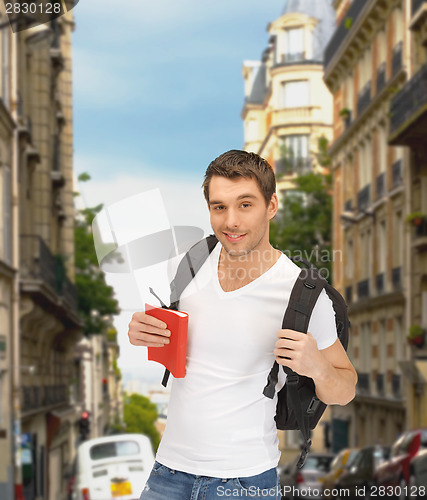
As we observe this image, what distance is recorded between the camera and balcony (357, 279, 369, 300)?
39.7 meters

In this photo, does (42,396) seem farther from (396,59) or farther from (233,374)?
(233,374)

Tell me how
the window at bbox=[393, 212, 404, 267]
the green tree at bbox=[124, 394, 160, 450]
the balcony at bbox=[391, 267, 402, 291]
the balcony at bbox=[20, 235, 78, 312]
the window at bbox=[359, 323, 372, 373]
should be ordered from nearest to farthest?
the balcony at bbox=[20, 235, 78, 312]
the balcony at bbox=[391, 267, 402, 291]
the window at bbox=[393, 212, 404, 267]
the window at bbox=[359, 323, 372, 373]
the green tree at bbox=[124, 394, 160, 450]

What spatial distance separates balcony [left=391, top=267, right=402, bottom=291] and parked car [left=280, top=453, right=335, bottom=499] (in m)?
10.0

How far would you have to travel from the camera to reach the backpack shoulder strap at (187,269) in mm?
3078

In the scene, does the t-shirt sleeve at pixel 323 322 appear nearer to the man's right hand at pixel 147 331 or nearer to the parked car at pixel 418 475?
the man's right hand at pixel 147 331

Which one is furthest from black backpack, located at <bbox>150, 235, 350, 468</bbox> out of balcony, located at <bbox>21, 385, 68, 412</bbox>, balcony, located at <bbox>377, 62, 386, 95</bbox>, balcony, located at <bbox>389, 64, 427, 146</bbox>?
balcony, located at <bbox>377, 62, 386, 95</bbox>

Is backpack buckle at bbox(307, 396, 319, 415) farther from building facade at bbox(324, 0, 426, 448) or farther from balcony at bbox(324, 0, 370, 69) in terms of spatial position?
balcony at bbox(324, 0, 370, 69)

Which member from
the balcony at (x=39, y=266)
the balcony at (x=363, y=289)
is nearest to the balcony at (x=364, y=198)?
the balcony at (x=363, y=289)

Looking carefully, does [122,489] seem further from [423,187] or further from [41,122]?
[423,187]

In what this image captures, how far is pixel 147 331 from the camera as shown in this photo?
9.78ft

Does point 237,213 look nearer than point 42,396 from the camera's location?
Yes

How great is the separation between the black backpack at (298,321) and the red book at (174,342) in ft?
0.26

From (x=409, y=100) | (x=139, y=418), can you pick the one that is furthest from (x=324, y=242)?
(x=139, y=418)

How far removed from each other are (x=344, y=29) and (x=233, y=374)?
42892mm
